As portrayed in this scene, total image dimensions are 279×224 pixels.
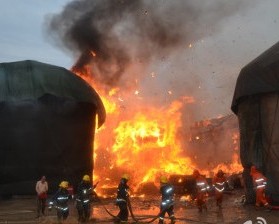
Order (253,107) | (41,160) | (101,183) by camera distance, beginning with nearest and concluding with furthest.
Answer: (253,107)
(41,160)
(101,183)

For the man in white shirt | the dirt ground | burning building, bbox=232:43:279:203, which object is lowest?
the dirt ground

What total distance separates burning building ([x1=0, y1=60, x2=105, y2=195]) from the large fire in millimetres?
5009

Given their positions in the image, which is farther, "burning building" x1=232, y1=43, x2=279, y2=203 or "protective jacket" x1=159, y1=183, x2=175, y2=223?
"burning building" x1=232, y1=43, x2=279, y2=203

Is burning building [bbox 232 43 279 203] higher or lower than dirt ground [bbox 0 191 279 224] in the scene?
higher

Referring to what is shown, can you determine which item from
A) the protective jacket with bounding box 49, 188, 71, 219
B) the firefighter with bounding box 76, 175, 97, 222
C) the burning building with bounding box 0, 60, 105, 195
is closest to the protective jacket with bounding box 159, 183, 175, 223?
the firefighter with bounding box 76, 175, 97, 222

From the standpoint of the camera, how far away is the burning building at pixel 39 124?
2002 cm

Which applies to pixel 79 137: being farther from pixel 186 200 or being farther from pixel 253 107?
pixel 253 107

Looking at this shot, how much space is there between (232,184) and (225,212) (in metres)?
9.72

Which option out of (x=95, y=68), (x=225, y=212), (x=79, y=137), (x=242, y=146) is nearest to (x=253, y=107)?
(x=242, y=146)

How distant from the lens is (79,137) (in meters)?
21.9

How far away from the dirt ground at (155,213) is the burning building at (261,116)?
158cm

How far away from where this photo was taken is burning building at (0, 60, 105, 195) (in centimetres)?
2002

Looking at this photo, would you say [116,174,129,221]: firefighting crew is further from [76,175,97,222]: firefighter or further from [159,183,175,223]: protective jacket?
[159,183,175,223]: protective jacket

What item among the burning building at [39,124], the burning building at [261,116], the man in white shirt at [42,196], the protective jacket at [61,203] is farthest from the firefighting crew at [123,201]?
the burning building at [39,124]
